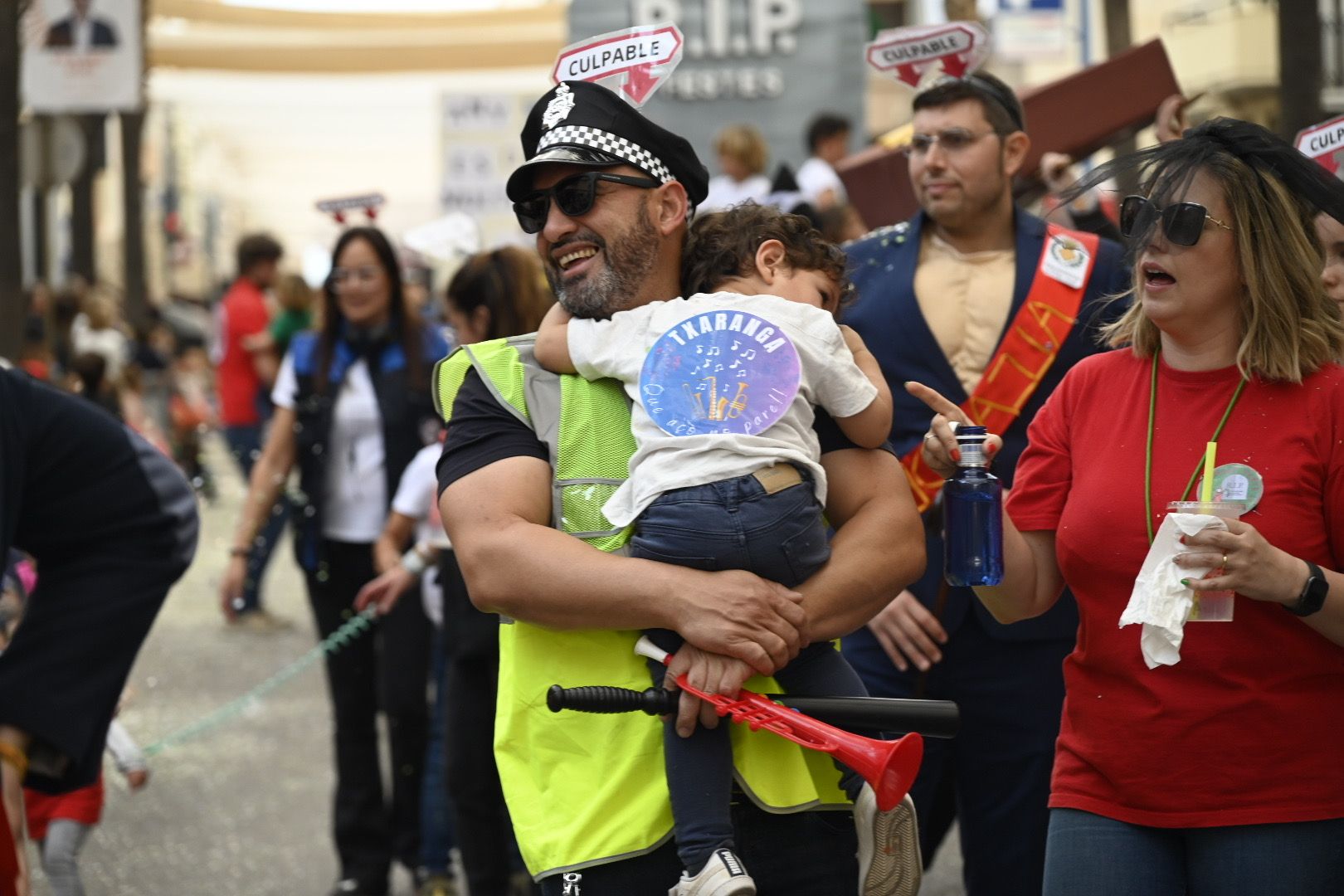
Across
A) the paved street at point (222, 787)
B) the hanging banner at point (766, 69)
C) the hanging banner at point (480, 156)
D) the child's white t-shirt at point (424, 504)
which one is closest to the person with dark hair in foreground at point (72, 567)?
the paved street at point (222, 787)

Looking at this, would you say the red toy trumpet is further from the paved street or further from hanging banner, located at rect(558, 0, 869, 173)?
hanging banner, located at rect(558, 0, 869, 173)

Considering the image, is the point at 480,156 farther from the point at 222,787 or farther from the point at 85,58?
the point at 222,787

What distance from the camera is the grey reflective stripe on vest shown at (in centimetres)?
322

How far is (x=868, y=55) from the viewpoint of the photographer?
5449 mm

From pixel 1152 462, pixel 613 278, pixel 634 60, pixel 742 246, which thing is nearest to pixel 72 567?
pixel 613 278

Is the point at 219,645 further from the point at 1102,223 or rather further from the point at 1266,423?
the point at 1266,423

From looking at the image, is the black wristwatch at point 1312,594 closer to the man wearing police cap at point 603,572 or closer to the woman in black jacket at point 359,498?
the man wearing police cap at point 603,572

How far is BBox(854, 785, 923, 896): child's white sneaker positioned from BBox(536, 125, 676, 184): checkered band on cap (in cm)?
120

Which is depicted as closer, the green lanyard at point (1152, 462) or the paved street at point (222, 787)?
the green lanyard at point (1152, 462)

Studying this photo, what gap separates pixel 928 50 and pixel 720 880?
9.77ft

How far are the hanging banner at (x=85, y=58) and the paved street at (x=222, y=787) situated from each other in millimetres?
4321

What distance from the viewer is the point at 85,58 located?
46.9 ft

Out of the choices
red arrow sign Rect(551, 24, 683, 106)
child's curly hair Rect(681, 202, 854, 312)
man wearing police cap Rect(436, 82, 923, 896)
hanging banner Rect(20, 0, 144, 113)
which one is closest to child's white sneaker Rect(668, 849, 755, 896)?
man wearing police cap Rect(436, 82, 923, 896)

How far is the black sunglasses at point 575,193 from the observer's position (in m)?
3.33
